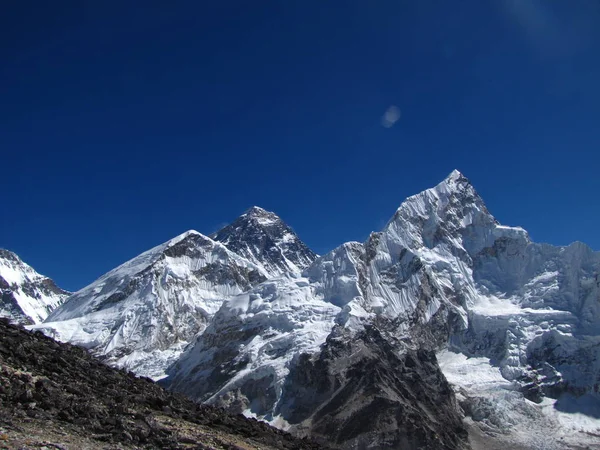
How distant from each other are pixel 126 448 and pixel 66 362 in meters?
14.9

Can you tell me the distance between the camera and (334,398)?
198625mm

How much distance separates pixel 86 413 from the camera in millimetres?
29375

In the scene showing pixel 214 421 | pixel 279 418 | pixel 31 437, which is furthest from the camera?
pixel 279 418

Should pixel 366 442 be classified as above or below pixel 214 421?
above

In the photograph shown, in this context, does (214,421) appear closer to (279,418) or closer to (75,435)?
(75,435)

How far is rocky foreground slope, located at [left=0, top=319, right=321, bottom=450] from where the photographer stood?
26.2 m

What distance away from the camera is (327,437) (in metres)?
176

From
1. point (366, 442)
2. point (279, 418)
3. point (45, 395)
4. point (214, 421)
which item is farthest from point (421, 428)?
point (45, 395)

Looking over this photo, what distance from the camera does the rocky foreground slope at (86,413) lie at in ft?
86.0

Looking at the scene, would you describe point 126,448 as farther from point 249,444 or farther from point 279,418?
point 279,418

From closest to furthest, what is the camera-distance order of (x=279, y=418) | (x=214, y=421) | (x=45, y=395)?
1. (x=45, y=395)
2. (x=214, y=421)
3. (x=279, y=418)

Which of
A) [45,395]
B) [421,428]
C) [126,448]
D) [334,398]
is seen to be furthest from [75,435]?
A: [334,398]

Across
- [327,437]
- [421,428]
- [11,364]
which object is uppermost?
[421,428]

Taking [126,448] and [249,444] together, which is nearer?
[126,448]
